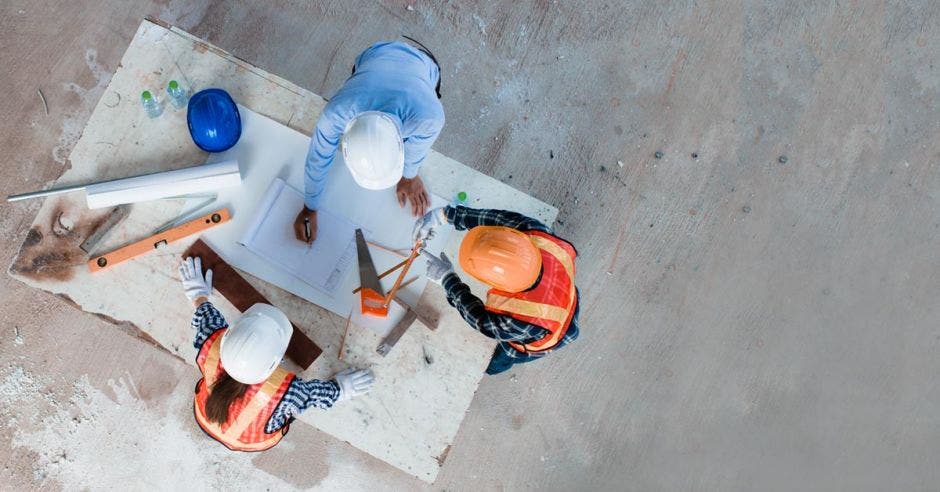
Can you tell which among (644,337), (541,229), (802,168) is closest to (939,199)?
(802,168)

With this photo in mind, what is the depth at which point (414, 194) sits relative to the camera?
2615mm

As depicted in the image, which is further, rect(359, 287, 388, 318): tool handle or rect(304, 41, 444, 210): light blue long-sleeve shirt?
rect(359, 287, 388, 318): tool handle

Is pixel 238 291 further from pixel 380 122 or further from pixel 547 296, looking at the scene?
pixel 547 296

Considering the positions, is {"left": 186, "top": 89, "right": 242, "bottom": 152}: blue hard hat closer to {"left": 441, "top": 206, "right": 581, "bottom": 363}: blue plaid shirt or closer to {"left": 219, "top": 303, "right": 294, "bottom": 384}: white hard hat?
{"left": 219, "top": 303, "right": 294, "bottom": 384}: white hard hat

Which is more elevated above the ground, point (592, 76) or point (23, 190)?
point (592, 76)

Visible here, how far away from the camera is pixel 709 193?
3.33 meters

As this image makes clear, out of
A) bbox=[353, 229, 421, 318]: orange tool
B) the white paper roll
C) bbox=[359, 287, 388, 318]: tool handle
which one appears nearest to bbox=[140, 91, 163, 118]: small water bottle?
the white paper roll

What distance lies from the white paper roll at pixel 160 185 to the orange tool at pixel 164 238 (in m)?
0.14

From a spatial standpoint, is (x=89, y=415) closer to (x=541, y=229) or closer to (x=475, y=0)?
(x=541, y=229)

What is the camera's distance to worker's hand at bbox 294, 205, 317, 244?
8.37 ft

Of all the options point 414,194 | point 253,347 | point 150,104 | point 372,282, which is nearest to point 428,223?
point 414,194

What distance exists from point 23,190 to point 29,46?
31.7 inches

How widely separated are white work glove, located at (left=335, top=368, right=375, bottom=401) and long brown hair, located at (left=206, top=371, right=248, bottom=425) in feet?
1.36

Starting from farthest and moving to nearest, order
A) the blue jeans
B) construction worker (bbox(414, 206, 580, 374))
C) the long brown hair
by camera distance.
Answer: the blue jeans
the long brown hair
construction worker (bbox(414, 206, 580, 374))
